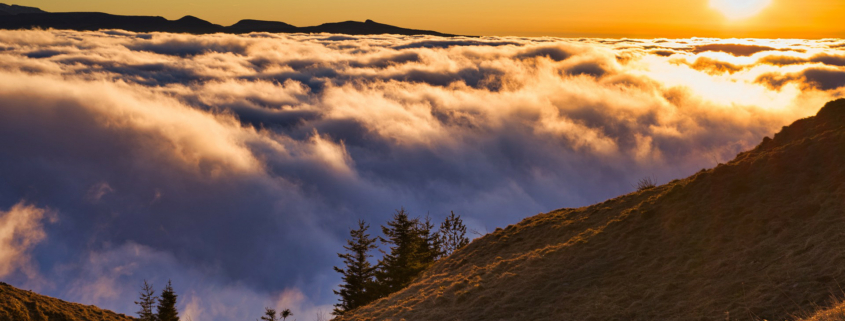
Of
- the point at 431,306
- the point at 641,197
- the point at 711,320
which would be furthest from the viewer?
the point at 641,197

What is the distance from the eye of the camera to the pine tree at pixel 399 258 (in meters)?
35.1

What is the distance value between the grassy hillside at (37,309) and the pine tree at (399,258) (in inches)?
682

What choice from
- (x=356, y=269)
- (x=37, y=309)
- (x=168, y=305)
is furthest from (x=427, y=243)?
(x=37, y=309)

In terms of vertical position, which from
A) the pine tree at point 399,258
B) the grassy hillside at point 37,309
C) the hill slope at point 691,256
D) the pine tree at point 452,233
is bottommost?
the hill slope at point 691,256

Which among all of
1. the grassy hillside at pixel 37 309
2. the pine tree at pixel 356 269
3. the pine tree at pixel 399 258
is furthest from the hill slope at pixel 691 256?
the pine tree at pixel 356 269

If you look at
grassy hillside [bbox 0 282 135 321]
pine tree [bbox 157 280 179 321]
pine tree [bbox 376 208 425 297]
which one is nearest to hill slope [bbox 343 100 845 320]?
grassy hillside [bbox 0 282 135 321]

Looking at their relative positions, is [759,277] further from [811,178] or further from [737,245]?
[811,178]

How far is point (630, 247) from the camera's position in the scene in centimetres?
1644

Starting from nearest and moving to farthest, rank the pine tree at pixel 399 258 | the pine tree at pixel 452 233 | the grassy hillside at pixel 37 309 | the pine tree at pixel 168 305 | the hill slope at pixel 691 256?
the hill slope at pixel 691 256
the grassy hillside at pixel 37 309
the pine tree at pixel 399 258
the pine tree at pixel 168 305
the pine tree at pixel 452 233

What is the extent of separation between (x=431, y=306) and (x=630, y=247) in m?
6.11

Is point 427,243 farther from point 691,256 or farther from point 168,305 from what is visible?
point 691,256

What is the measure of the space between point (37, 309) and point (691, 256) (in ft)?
64.7

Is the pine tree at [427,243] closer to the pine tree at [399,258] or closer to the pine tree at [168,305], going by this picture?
the pine tree at [399,258]

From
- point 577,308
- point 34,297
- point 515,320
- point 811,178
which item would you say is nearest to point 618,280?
point 577,308
